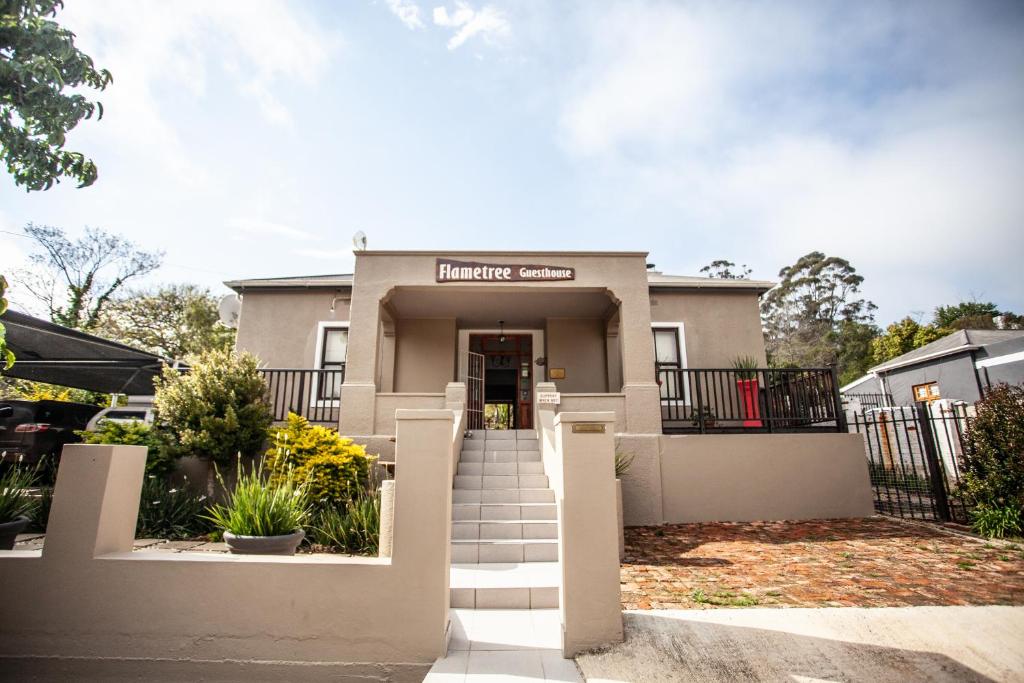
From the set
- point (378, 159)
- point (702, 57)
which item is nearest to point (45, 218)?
point (378, 159)

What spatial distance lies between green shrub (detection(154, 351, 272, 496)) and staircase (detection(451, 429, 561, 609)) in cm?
324

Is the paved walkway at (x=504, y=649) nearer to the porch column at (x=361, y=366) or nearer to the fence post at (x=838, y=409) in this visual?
the porch column at (x=361, y=366)

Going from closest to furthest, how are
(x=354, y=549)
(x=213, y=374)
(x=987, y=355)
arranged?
(x=354, y=549), (x=213, y=374), (x=987, y=355)

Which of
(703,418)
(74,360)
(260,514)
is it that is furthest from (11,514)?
(703,418)

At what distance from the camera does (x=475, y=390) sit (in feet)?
31.6

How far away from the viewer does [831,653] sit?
288 centimetres

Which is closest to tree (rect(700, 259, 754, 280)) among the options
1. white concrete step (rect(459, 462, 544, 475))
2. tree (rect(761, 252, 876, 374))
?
tree (rect(761, 252, 876, 374))

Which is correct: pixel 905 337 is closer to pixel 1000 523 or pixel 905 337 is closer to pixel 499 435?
pixel 1000 523

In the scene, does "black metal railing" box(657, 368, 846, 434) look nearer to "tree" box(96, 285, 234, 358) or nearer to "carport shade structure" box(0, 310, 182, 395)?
"carport shade structure" box(0, 310, 182, 395)

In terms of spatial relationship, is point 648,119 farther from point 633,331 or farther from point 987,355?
point 987,355

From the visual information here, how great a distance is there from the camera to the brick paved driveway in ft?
12.5

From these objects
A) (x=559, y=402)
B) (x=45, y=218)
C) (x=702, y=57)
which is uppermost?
(x=45, y=218)

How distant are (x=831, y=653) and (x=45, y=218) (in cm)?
2857

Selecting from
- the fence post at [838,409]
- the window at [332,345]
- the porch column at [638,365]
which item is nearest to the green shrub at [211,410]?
the window at [332,345]
